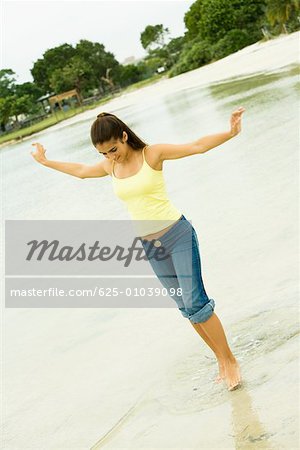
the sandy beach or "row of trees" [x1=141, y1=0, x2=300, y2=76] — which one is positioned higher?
"row of trees" [x1=141, y1=0, x2=300, y2=76]

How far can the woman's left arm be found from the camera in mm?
3594

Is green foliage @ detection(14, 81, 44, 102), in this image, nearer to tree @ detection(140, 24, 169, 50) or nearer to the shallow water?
tree @ detection(140, 24, 169, 50)

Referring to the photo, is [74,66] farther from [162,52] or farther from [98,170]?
[98,170]

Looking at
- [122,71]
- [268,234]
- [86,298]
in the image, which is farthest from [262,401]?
[122,71]

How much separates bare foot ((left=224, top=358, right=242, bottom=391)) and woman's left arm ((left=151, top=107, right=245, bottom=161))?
50.2 inches

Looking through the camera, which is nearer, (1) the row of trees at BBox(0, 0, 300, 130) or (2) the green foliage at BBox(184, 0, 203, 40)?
(1) the row of trees at BBox(0, 0, 300, 130)

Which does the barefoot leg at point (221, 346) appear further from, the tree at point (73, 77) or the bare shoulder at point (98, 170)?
the tree at point (73, 77)

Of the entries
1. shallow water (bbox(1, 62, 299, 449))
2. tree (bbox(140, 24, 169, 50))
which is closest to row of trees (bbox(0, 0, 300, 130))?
tree (bbox(140, 24, 169, 50))

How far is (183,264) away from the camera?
3.73 metres

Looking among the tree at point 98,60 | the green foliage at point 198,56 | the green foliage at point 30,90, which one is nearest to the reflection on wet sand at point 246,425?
the green foliage at point 198,56

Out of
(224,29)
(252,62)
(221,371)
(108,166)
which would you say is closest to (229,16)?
(224,29)

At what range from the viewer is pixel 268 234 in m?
6.93

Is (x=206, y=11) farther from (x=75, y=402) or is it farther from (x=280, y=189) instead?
(x=75, y=402)

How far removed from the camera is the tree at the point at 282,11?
4957cm
